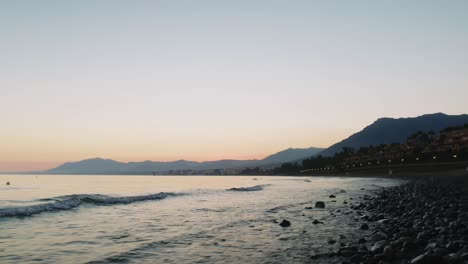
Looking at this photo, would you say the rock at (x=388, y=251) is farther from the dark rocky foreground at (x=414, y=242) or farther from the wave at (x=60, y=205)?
the wave at (x=60, y=205)

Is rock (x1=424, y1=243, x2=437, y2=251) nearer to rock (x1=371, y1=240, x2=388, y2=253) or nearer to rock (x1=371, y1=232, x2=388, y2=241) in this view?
rock (x1=371, y1=240, x2=388, y2=253)

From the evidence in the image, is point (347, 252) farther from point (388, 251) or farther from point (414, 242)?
point (414, 242)

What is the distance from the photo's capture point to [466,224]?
1573 cm

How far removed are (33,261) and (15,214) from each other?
16.5 m

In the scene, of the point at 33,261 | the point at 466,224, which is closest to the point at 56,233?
the point at 33,261

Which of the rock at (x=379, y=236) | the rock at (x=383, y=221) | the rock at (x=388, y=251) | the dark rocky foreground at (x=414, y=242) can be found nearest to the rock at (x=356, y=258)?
the dark rocky foreground at (x=414, y=242)

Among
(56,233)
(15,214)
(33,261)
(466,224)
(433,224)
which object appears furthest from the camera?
(15,214)

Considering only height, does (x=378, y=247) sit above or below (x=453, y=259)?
below

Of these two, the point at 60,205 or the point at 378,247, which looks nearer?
the point at 378,247

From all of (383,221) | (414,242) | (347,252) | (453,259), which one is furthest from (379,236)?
(453,259)

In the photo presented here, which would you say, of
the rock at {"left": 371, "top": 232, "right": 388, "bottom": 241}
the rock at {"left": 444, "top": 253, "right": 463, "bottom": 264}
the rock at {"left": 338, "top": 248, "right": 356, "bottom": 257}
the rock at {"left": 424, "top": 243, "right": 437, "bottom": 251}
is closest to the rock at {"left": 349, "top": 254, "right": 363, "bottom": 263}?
the rock at {"left": 338, "top": 248, "right": 356, "bottom": 257}

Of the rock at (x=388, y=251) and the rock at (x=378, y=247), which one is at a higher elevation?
the rock at (x=388, y=251)

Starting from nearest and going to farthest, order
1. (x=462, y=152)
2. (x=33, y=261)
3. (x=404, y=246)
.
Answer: (x=404, y=246)
(x=33, y=261)
(x=462, y=152)

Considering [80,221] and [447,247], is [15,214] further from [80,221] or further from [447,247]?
[447,247]
